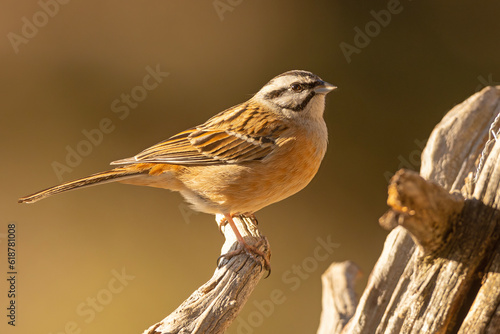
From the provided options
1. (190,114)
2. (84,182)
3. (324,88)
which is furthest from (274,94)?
(190,114)

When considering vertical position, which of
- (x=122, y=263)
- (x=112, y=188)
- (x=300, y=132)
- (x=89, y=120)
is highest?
(x=89, y=120)

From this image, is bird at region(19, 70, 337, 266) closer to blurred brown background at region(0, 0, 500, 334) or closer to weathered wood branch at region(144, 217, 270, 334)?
weathered wood branch at region(144, 217, 270, 334)

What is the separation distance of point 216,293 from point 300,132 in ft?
4.47

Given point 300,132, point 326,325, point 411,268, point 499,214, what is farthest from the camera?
point 326,325

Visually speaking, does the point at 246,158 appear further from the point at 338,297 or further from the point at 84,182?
the point at 338,297

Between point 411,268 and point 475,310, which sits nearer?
point 475,310

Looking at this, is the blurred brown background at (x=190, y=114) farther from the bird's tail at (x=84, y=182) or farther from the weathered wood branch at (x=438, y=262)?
the weathered wood branch at (x=438, y=262)

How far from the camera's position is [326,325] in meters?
4.34

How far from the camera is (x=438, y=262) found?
2662mm

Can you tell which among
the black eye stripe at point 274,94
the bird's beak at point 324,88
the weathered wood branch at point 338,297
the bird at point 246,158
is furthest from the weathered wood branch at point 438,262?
the black eye stripe at point 274,94

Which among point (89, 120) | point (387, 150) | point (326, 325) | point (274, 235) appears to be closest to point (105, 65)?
point (89, 120)

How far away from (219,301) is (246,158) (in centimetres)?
115

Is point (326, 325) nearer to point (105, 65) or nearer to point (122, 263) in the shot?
point (122, 263)

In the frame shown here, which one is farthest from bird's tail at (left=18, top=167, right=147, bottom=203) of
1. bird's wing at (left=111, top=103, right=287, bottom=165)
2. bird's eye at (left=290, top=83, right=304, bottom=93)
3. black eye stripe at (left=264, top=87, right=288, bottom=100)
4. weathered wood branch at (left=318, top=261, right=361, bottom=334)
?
weathered wood branch at (left=318, top=261, right=361, bottom=334)
